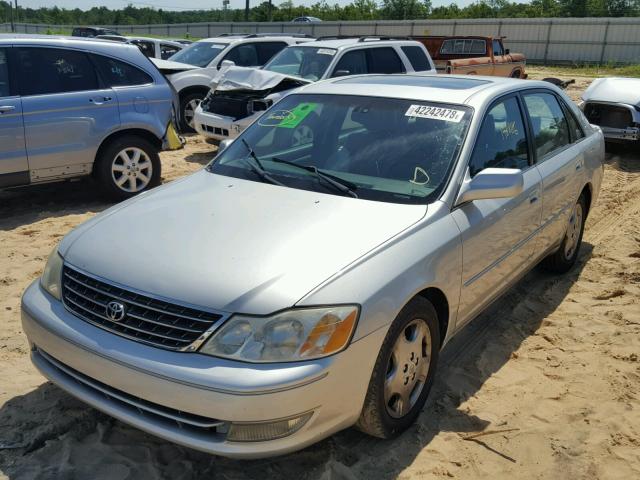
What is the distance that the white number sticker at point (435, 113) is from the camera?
12.7 feet

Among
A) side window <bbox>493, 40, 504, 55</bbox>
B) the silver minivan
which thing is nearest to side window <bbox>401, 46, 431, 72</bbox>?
the silver minivan

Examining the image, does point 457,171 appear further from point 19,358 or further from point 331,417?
point 19,358

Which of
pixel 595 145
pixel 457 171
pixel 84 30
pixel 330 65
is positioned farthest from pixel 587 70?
pixel 457 171

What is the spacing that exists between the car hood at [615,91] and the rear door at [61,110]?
7.44 m

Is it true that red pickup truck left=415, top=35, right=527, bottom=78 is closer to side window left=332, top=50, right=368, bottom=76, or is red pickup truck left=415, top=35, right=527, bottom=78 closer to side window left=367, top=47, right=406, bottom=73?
side window left=367, top=47, right=406, bottom=73

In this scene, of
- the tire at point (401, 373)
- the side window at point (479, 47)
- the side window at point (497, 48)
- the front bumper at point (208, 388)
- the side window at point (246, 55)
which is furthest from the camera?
the side window at point (497, 48)

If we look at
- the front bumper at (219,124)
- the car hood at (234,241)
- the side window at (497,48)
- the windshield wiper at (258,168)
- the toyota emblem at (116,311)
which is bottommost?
the front bumper at (219,124)

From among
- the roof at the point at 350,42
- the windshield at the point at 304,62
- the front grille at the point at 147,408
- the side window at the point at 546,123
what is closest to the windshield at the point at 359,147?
the side window at the point at 546,123

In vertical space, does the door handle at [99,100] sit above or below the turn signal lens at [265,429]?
above

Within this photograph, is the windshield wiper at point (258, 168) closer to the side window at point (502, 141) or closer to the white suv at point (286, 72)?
the side window at point (502, 141)

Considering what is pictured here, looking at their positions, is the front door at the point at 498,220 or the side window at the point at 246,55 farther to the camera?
the side window at the point at 246,55

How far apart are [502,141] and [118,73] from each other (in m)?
4.71

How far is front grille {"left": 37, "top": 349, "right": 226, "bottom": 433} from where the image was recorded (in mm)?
2664

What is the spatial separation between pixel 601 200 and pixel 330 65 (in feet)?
14.5
